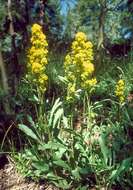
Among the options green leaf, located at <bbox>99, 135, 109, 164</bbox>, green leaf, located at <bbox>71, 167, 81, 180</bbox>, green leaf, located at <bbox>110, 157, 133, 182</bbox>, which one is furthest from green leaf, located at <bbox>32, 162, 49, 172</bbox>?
green leaf, located at <bbox>110, 157, 133, 182</bbox>

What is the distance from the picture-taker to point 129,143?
3.79 m

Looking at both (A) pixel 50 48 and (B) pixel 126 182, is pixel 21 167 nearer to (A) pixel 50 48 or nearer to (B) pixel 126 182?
(B) pixel 126 182

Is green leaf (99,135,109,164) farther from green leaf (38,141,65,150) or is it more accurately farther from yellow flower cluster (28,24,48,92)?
yellow flower cluster (28,24,48,92)

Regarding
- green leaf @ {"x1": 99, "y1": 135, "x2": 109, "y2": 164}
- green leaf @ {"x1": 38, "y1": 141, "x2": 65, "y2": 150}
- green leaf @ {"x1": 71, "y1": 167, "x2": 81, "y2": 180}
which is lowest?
green leaf @ {"x1": 71, "y1": 167, "x2": 81, "y2": 180}

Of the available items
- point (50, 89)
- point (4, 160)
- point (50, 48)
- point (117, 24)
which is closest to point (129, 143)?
point (4, 160)

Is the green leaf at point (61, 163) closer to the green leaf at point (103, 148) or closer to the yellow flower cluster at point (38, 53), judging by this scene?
the green leaf at point (103, 148)

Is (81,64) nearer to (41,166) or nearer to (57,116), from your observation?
(57,116)

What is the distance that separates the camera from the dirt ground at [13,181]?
162 inches

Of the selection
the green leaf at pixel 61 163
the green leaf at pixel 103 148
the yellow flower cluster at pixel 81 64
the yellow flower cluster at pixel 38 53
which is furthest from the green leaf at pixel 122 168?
the yellow flower cluster at pixel 38 53

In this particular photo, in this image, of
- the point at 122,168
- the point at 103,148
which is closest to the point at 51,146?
the point at 103,148

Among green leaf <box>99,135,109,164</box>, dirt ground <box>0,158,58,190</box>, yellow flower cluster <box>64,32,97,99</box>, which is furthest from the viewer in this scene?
dirt ground <box>0,158,58,190</box>

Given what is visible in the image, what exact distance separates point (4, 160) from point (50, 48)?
12.1ft

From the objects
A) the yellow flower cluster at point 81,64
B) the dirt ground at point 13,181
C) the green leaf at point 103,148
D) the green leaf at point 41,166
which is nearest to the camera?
the yellow flower cluster at point 81,64

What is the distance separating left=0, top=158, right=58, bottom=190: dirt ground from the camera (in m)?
4.11
